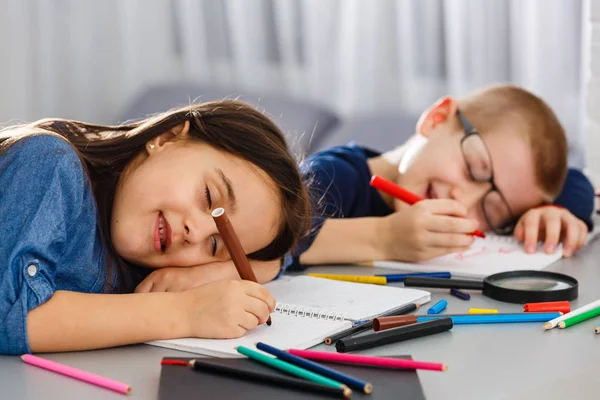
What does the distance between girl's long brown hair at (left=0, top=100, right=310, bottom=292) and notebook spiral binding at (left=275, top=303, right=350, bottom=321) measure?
158 millimetres

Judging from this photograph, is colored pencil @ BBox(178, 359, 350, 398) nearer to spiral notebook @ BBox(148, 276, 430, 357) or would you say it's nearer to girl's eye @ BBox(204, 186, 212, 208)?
spiral notebook @ BBox(148, 276, 430, 357)

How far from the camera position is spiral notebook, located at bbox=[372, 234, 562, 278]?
50.0 inches

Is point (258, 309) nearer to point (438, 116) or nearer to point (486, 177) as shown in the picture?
point (486, 177)

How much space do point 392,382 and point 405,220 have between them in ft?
1.85

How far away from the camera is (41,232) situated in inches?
37.1

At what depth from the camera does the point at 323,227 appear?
1.40 m

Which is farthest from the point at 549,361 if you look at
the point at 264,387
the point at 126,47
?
the point at 126,47

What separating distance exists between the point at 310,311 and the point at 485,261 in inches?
15.7

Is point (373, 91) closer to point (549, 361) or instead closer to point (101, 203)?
point (101, 203)

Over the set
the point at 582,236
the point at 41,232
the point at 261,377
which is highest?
the point at 41,232

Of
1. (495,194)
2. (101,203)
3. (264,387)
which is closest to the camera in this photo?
(264,387)

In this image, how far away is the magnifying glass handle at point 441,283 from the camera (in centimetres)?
115

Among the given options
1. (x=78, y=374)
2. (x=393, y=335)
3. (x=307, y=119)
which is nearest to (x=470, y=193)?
(x=393, y=335)

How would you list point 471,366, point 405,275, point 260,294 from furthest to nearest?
1. point 405,275
2. point 260,294
3. point 471,366
